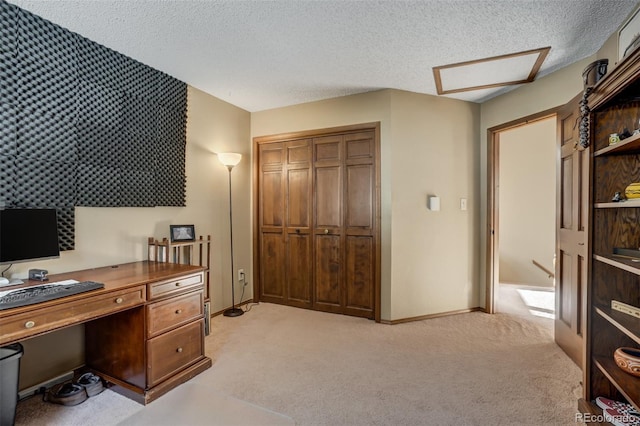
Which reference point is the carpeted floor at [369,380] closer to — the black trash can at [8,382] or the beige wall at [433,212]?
the black trash can at [8,382]

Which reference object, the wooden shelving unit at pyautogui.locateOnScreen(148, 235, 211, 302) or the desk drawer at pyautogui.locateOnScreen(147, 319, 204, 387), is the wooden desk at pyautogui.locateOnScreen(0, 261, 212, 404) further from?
the wooden shelving unit at pyautogui.locateOnScreen(148, 235, 211, 302)

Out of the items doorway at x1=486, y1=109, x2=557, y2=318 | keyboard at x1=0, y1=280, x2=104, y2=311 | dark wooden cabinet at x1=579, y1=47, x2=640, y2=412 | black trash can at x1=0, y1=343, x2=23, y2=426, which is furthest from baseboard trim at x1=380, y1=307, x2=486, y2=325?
black trash can at x1=0, y1=343, x2=23, y2=426

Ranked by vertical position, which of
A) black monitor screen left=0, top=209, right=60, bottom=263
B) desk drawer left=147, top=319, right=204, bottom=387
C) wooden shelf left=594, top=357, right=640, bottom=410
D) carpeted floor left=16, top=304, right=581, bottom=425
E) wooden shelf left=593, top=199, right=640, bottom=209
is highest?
wooden shelf left=593, top=199, right=640, bottom=209

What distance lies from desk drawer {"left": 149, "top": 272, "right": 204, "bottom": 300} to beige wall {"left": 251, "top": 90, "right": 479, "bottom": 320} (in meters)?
1.90

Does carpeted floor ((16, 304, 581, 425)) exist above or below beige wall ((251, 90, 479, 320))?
below

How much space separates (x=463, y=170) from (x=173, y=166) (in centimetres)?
314

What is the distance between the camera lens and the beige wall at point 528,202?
5.06 m

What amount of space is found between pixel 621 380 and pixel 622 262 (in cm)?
62

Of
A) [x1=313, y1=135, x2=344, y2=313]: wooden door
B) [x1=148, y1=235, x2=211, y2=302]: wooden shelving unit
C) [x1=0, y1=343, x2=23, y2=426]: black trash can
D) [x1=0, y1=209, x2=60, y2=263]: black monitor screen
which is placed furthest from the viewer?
[x1=313, y1=135, x2=344, y2=313]: wooden door

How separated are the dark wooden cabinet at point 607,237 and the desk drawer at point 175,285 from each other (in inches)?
101

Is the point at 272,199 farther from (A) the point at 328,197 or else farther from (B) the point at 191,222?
(B) the point at 191,222

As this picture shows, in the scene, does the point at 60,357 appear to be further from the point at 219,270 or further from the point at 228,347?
the point at 219,270

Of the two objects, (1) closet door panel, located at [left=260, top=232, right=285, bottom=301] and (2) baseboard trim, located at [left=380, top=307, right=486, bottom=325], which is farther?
(1) closet door panel, located at [left=260, top=232, right=285, bottom=301]

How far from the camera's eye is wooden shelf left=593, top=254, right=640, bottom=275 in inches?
55.8
